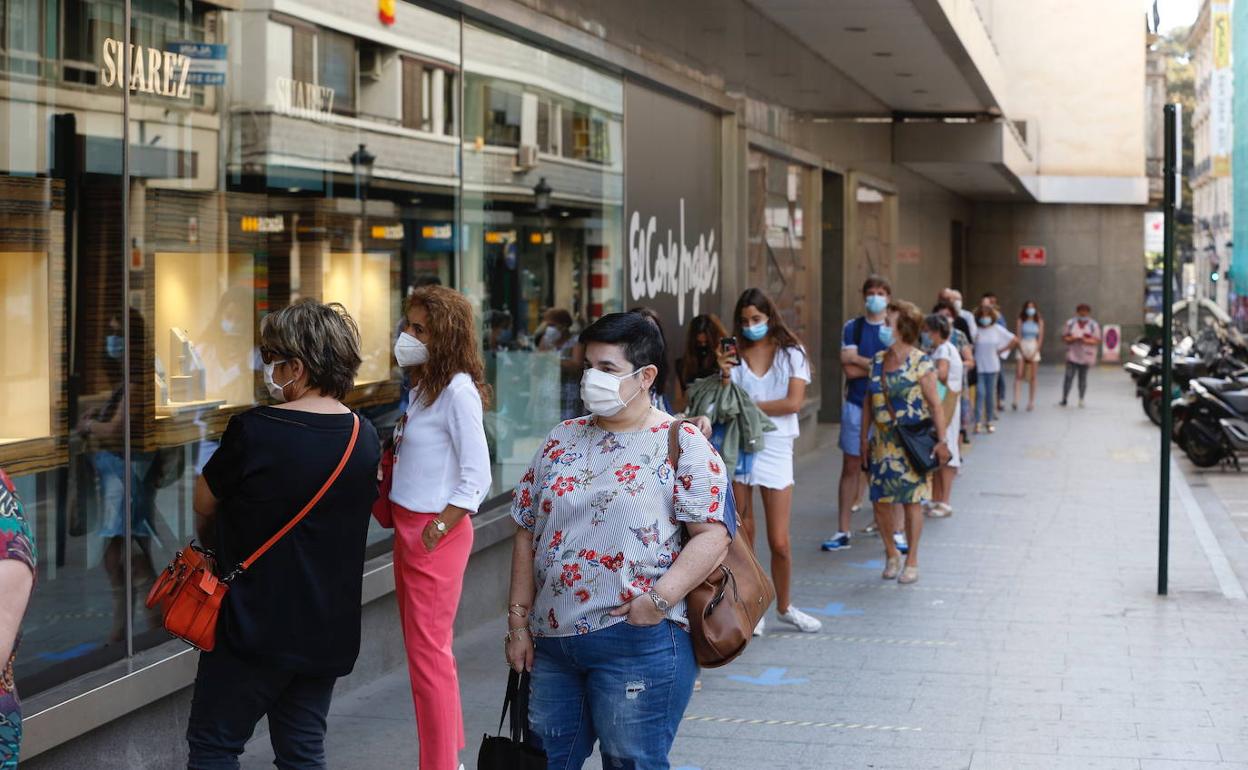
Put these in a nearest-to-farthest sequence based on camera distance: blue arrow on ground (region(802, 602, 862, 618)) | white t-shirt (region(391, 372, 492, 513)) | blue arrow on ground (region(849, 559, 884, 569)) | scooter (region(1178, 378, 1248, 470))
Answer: white t-shirt (region(391, 372, 492, 513)) < blue arrow on ground (region(802, 602, 862, 618)) < blue arrow on ground (region(849, 559, 884, 569)) < scooter (region(1178, 378, 1248, 470))

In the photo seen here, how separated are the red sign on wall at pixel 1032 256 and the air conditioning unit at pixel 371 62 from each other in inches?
1360

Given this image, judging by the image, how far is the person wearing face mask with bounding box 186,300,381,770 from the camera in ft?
13.6

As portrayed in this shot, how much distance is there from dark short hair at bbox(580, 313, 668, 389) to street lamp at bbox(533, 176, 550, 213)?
5771 mm

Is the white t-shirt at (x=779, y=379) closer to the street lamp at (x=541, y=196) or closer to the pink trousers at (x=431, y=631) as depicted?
the street lamp at (x=541, y=196)

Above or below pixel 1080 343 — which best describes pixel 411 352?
above

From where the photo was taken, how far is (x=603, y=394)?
157 inches

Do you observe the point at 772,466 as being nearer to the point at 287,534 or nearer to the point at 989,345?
the point at 287,534

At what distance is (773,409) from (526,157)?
2.63m

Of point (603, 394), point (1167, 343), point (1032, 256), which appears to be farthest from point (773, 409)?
point (1032, 256)

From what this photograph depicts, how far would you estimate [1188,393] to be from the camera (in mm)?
18000

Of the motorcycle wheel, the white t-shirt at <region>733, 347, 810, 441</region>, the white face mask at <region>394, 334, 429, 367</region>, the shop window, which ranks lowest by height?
the motorcycle wheel

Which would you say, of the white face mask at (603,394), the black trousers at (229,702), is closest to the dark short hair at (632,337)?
the white face mask at (603,394)

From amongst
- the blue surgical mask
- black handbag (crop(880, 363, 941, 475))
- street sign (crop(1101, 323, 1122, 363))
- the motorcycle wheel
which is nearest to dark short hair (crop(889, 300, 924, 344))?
black handbag (crop(880, 363, 941, 475))

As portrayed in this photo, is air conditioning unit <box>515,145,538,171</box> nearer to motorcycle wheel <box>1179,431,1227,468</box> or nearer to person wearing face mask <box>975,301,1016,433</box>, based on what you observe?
motorcycle wheel <box>1179,431,1227,468</box>
